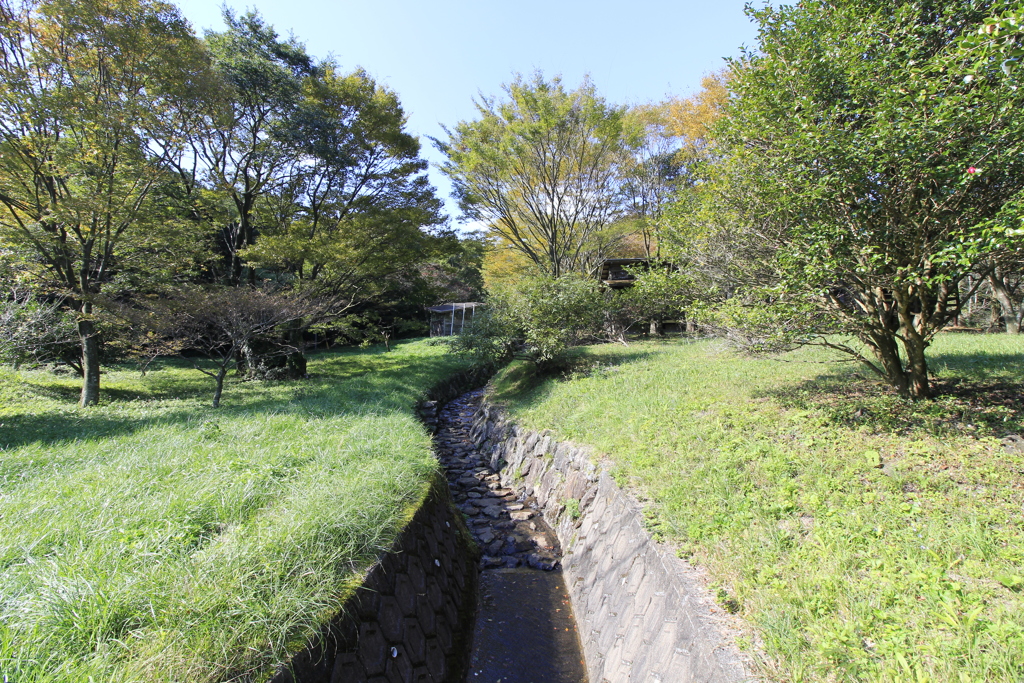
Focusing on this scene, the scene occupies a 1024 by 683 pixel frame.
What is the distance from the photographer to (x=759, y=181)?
4.85m

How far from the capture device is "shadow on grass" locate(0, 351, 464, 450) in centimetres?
629

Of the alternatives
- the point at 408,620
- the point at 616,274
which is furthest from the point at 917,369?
the point at 616,274

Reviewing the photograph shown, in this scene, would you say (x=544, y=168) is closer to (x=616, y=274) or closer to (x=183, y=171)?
(x=616, y=274)

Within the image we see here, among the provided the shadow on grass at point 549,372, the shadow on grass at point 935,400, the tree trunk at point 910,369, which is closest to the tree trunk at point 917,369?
the tree trunk at point 910,369

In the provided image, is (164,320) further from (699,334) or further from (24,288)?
(699,334)

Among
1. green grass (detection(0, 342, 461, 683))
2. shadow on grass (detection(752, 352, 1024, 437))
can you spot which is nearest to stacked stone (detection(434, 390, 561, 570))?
green grass (detection(0, 342, 461, 683))

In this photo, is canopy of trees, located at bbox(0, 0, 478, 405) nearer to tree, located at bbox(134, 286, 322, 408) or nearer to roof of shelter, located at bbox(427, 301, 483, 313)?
tree, located at bbox(134, 286, 322, 408)

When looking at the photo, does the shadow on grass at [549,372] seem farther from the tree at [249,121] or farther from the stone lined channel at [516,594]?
the tree at [249,121]

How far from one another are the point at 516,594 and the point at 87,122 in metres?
11.6

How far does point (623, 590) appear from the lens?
3.75m

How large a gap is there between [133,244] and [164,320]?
2817 mm

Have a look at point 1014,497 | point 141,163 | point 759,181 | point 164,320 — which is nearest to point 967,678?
point 1014,497

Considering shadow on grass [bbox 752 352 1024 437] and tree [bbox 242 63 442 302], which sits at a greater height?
tree [bbox 242 63 442 302]

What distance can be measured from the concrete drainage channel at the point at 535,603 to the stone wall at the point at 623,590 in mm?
11
